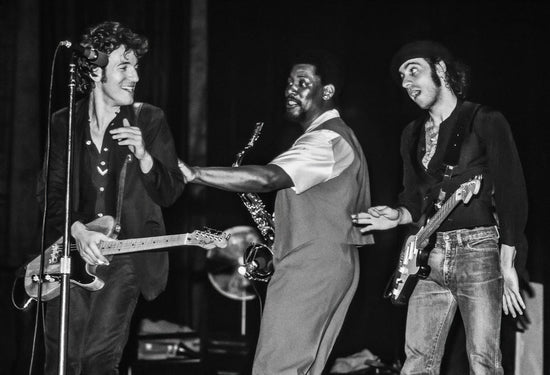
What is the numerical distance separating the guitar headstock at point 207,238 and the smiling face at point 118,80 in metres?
0.86

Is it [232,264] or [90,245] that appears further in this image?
[232,264]

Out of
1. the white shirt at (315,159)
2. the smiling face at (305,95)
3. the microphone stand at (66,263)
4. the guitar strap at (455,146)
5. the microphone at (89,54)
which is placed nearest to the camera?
the microphone stand at (66,263)

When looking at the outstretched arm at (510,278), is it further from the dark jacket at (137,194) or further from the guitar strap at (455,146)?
the dark jacket at (137,194)

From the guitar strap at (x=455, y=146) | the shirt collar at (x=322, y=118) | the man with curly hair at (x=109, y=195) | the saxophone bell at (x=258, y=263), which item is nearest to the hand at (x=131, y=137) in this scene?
the man with curly hair at (x=109, y=195)

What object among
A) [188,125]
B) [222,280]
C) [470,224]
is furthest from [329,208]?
[188,125]

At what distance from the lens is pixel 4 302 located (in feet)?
21.6

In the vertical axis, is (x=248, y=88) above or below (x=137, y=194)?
above

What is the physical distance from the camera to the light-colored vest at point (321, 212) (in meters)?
4.34

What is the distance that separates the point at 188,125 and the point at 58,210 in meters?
3.25

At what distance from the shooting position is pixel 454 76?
4.79m

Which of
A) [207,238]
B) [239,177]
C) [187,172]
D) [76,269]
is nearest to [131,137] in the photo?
[187,172]

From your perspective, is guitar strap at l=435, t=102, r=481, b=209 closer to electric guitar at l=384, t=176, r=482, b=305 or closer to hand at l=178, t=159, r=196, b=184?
electric guitar at l=384, t=176, r=482, b=305

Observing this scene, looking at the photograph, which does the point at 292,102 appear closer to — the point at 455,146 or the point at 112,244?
the point at 455,146

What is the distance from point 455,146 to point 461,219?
388 mm
